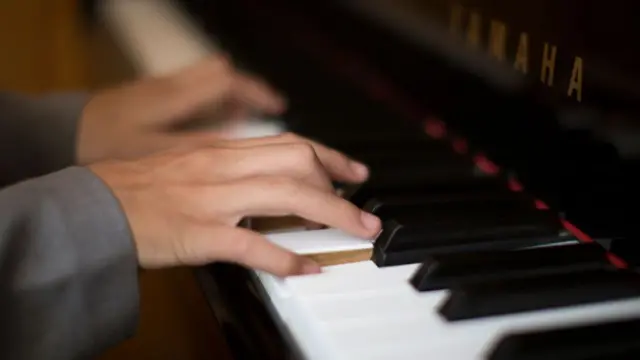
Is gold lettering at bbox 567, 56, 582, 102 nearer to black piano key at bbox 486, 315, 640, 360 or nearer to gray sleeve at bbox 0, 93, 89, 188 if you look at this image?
black piano key at bbox 486, 315, 640, 360

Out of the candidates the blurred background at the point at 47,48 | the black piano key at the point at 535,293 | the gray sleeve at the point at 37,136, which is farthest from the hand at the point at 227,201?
the blurred background at the point at 47,48

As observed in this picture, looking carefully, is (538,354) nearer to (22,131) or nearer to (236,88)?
(236,88)

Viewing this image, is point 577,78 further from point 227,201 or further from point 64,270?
point 64,270

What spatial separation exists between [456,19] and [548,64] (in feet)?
0.57

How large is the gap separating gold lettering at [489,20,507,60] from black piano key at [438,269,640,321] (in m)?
0.25

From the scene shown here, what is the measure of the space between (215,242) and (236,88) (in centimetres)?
39

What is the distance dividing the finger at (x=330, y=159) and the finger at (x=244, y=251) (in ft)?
0.36

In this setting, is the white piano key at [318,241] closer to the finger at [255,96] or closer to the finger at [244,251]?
the finger at [244,251]

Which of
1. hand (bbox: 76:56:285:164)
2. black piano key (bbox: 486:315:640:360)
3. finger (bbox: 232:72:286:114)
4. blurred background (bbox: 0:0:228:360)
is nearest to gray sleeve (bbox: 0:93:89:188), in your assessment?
hand (bbox: 76:56:285:164)

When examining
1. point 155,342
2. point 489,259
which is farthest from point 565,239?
point 155,342

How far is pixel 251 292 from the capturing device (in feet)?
2.00

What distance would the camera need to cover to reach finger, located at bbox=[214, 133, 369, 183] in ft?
2.30

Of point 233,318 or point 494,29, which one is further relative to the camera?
point 494,29

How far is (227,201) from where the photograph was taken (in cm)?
63
